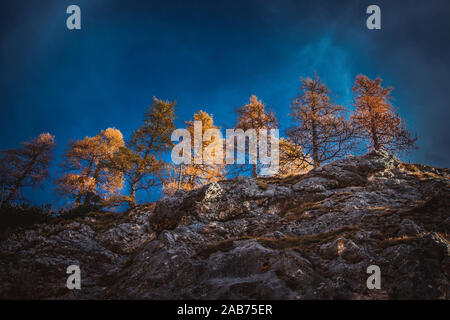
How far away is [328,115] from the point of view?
16594mm

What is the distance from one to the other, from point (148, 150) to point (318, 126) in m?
15.0

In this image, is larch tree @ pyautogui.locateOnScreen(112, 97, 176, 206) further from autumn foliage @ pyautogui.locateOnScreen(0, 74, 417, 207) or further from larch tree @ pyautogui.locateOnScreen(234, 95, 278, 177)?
larch tree @ pyautogui.locateOnScreen(234, 95, 278, 177)

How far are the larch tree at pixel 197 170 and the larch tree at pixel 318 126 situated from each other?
8.10 m

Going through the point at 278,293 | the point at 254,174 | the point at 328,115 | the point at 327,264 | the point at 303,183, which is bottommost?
the point at 278,293

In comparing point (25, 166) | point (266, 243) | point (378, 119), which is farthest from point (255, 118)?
point (25, 166)

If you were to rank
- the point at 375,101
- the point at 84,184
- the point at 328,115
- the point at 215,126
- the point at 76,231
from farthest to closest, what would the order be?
the point at 215,126
the point at 84,184
the point at 375,101
the point at 328,115
the point at 76,231

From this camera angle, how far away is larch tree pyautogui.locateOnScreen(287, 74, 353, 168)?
50.1 feet

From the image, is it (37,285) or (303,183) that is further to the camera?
(303,183)

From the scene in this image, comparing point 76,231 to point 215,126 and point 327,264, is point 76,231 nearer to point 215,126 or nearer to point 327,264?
point 327,264

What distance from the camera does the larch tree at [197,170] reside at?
1907 centimetres

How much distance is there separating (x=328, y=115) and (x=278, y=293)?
1583 cm

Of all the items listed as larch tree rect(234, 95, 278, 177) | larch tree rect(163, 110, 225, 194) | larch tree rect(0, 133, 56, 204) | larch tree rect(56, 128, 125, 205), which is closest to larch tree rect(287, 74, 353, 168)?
larch tree rect(234, 95, 278, 177)

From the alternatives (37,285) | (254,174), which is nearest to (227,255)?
(37,285)

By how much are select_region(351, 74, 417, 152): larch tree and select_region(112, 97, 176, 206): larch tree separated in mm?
16412
